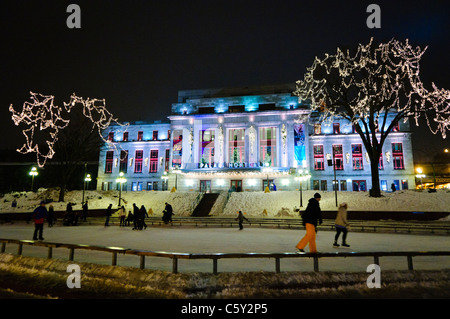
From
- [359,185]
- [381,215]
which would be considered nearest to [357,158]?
[359,185]

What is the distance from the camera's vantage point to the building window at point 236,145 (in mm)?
48594

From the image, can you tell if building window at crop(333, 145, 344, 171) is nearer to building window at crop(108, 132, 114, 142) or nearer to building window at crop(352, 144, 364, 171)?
building window at crop(352, 144, 364, 171)

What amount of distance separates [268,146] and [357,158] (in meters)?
16.4

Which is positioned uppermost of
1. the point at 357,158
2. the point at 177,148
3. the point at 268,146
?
the point at 268,146

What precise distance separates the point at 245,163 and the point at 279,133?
8.22m

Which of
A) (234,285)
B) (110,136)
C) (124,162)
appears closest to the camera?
(234,285)

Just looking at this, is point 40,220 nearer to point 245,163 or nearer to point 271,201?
point 271,201

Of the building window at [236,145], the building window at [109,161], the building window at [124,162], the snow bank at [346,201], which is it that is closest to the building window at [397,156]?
the snow bank at [346,201]

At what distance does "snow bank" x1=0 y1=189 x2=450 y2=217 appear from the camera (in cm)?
2656

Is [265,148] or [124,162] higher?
A: [265,148]

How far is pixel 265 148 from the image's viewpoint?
4825 cm

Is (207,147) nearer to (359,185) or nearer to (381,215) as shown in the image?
(359,185)

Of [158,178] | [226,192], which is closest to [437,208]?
[226,192]
